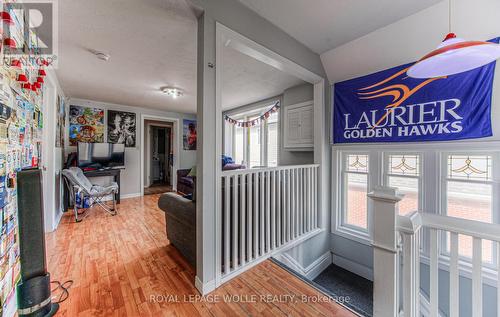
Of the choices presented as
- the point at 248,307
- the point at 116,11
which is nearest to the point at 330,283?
the point at 248,307

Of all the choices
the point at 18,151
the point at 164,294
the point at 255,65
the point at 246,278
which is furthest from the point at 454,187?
the point at 18,151

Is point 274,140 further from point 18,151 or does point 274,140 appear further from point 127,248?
point 18,151

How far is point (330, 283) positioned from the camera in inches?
108

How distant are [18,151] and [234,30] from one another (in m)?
1.96

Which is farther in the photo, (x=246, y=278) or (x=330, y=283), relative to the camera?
(x=330, y=283)

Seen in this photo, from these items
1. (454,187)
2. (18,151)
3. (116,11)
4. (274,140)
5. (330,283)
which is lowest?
(330,283)

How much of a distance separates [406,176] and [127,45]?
12.3 ft

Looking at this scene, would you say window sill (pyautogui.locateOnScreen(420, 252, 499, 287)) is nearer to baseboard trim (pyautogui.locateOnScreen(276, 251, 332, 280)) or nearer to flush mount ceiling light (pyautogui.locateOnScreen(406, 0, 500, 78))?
baseboard trim (pyautogui.locateOnScreen(276, 251, 332, 280))

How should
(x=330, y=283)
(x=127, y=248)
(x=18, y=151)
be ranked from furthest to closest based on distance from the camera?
(x=330, y=283), (x=127, y=248), (x=18, y=151)

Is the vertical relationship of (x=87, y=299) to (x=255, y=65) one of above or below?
below

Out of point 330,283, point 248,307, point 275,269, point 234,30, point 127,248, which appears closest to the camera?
point 248,307

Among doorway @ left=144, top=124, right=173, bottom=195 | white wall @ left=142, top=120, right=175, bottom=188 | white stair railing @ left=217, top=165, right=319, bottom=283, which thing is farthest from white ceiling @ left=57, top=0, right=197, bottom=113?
doorway @ left=144, top=124, right=173, bottom=195

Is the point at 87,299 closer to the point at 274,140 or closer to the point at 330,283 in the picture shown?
the point at 330,283

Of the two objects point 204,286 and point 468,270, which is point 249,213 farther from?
point 468,270
